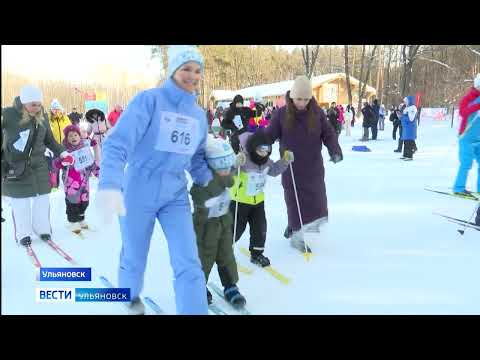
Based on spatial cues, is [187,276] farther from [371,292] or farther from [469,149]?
[469,149]

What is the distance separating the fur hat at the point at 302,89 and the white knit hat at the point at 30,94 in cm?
233

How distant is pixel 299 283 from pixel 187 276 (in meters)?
1.24

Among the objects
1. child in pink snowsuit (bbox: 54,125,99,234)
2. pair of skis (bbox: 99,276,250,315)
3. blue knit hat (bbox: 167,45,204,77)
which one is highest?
blue knit hat (bbox: 167,45,204,77)

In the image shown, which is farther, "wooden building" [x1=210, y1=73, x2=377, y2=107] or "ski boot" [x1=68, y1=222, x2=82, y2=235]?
"wooden building" [x1=210, y1=73, x2=377, y2=107]

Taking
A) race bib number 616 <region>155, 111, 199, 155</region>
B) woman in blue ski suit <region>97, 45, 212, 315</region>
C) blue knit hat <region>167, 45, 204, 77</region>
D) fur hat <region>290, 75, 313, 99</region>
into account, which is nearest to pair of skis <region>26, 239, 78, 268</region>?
woman in blue ski suit <region>97, 45, 212, 315</region>

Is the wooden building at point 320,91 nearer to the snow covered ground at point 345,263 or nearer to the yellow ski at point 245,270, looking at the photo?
the snow covered ground at point 345,263

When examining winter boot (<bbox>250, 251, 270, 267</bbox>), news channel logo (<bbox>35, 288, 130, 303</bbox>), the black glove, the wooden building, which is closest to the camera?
news channel logo (<bbox>35, 288, 130, 303</bbox>)

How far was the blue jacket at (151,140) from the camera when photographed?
6.19 feet

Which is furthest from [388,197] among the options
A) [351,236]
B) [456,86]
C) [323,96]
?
[323,96]

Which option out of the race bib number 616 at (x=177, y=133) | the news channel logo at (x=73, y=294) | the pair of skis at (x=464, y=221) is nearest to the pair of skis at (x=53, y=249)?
the news channel logo at (x=73, y=294)

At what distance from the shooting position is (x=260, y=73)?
4225cm

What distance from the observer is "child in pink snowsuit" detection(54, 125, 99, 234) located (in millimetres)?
4340

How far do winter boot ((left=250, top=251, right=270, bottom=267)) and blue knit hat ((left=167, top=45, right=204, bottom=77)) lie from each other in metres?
1.84

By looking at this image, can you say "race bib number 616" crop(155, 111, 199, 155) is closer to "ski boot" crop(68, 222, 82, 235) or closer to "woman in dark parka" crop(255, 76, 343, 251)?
"woman in dark parka" crop(255, 76, 343, 251)
